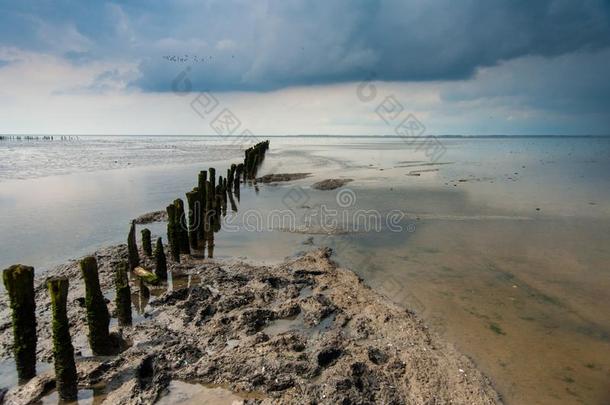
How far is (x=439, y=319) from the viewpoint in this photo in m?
8.00

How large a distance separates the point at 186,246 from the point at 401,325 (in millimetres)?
7473

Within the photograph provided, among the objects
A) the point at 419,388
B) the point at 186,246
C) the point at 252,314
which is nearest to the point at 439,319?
the point at 419,388

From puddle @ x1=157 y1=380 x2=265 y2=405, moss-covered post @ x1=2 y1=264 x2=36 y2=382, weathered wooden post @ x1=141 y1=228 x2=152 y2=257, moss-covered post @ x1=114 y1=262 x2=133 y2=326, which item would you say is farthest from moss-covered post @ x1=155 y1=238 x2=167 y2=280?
puddle @ x1=157 y1=380 x2=265 y2=405

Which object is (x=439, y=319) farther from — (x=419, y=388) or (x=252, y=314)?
(x=252, y=314)

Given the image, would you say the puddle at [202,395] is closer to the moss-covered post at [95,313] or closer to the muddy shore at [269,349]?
the muddy shore at [269,349]

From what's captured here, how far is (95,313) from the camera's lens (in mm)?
6652

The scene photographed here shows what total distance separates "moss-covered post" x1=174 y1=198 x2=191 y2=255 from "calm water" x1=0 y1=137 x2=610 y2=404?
1.07 metres

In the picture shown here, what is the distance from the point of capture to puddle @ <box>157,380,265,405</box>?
5.57m

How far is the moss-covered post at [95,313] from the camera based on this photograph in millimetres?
6609

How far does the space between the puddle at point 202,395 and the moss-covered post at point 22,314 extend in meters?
2.20

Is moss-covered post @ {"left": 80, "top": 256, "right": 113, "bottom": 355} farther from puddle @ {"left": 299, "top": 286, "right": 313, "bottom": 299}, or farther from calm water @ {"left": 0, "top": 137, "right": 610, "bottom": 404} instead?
calm water @ {"left": 0, "top": 137, "right": 610, "bottom": 404}

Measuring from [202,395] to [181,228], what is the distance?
23.0ft

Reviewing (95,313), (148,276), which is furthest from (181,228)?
(95,313)
